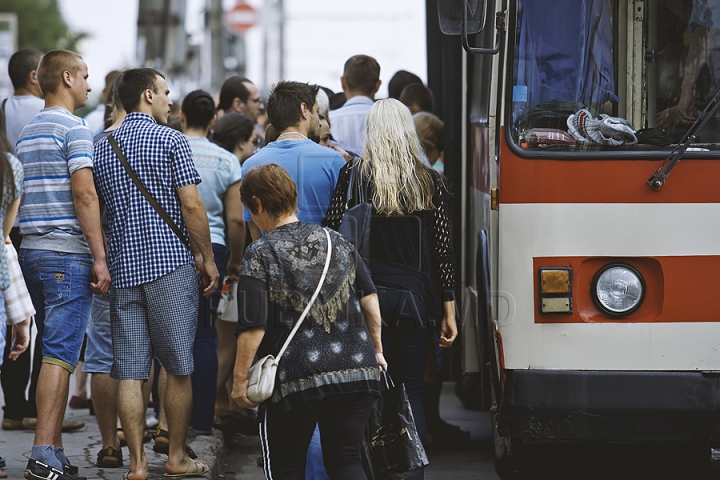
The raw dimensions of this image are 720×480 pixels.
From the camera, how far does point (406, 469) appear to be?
4.39 m

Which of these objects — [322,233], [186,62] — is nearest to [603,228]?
[322,233]

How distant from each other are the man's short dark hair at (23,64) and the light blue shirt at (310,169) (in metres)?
2.35

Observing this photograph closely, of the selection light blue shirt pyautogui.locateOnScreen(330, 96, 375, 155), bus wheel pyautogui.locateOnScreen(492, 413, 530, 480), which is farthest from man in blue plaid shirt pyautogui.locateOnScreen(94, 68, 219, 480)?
light blue shirt pyautogui.locateOnScreen(330, 96, 375, 155)

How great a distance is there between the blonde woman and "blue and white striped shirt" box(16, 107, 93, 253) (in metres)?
1.28

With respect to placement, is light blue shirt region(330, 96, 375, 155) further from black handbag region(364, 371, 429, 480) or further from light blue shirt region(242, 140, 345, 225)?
black handbag region(364, 371, 429, 480)

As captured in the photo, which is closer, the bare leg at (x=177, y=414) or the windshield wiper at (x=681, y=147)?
the windshield wiper at (x=681, y=147)

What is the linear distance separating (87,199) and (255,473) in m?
1.89

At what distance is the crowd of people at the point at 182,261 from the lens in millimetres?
3959

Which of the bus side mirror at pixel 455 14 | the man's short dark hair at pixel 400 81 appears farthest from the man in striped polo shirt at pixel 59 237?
the man's short dark hair at pixel 400 81

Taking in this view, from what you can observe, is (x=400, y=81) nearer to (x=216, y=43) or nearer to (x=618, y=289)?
(x=618, y=289)

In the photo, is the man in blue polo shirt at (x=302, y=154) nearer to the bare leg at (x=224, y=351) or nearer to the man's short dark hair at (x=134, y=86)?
the man's short dark hair at (x=134, y=86)

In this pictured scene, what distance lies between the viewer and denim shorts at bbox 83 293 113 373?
5.61 m

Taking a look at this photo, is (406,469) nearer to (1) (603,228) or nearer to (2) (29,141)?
(1) (603,228)

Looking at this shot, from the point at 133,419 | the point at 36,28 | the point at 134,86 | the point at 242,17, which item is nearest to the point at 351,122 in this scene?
the point at 134,86
